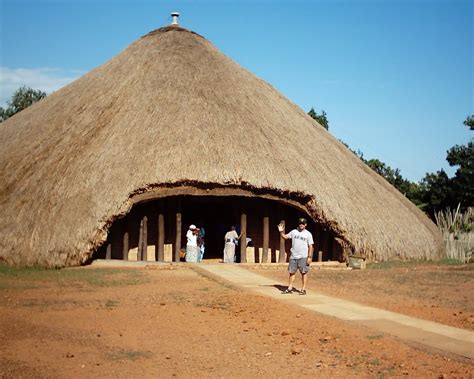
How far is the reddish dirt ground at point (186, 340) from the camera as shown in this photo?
19.3 feet

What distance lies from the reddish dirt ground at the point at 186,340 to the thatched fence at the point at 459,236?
11834 millimetres

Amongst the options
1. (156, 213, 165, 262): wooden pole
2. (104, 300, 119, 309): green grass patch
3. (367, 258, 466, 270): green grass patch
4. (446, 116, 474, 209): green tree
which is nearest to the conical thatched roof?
(367, 258, 466, 270): green grass patch

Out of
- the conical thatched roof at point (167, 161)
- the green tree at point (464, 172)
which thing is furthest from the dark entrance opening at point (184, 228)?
the green tree at point (464, 172)

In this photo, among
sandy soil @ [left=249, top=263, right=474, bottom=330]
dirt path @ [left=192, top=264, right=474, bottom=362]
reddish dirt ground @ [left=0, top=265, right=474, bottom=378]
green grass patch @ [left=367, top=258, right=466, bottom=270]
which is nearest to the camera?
reddish dirt ground @ [left=0, top=265, right=474, bottom=378]

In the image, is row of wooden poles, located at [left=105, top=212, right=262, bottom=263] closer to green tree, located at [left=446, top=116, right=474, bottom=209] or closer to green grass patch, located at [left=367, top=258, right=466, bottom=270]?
green grass patch, located at [left=367, top=258, right=466, bottom=270]

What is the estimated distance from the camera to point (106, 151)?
669 inches

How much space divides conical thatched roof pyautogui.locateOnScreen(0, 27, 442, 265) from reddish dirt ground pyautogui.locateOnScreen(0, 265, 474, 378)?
4.77m

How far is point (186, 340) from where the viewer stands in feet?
23.3

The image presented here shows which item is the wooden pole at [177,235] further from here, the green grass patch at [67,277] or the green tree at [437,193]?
the green tree at [437,193]

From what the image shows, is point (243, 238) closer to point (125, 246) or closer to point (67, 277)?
point (125, 246)

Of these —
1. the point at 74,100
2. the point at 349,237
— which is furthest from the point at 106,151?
the point at 349,237

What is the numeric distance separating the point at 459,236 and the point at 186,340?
1914cm

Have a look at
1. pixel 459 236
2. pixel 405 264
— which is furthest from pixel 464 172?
pixel 405 264

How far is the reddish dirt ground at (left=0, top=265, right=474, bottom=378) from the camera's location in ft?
19.3
